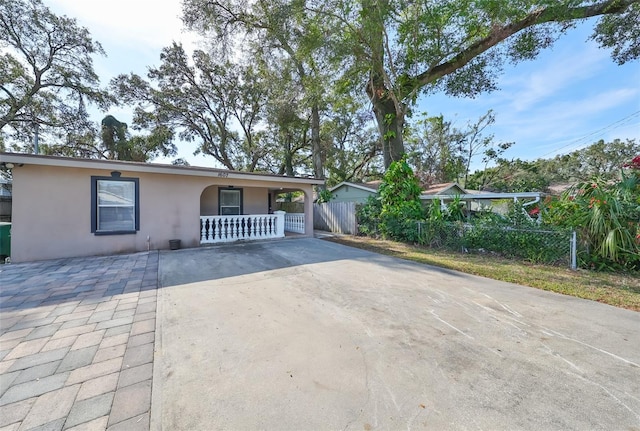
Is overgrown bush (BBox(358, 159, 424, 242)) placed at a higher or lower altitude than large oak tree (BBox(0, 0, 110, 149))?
→ lower

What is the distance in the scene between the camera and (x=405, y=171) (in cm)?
951

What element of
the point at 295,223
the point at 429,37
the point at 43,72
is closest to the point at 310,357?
the point at 295,223

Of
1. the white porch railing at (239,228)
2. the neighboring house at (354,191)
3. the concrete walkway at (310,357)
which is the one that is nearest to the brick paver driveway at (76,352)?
the concrete walkway at (310,357)

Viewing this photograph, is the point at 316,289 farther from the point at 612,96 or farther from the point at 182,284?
the point at 612,96

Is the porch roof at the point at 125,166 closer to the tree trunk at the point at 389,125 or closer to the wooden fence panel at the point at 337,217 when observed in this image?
the wooden fence panel at the point at 337,217

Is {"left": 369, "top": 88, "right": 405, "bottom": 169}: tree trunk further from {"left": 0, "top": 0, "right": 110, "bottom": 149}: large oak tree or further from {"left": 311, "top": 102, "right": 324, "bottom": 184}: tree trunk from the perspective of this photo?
{"left": 0, "top": 0, "right": 110, "bottom": 149}: large oak tree

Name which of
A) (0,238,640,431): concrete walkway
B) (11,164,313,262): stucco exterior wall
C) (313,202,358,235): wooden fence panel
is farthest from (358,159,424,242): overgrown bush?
(11,164,313,262): stucco exterior wall

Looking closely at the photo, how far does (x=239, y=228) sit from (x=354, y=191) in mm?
8105

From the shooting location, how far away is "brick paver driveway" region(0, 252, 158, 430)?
1604 millimetres

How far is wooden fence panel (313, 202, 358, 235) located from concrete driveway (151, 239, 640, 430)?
7323 mm

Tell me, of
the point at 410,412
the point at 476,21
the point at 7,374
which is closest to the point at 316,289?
the point at 410,412

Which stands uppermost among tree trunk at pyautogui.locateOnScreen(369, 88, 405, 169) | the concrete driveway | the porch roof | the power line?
the power line

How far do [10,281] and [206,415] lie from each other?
5288 mm

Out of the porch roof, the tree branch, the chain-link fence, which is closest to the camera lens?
the porch roof
